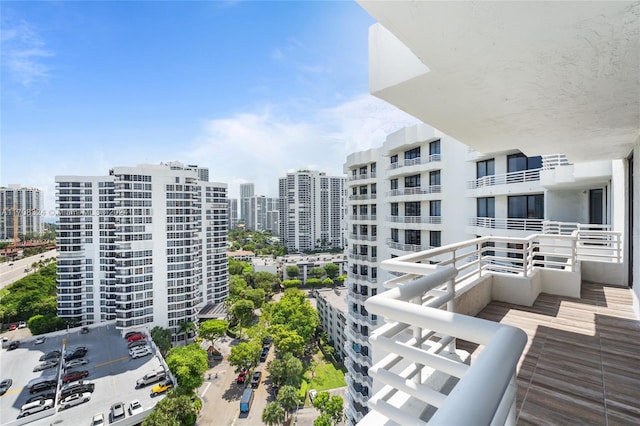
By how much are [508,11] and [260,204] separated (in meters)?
114

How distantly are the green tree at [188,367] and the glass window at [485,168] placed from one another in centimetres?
2391

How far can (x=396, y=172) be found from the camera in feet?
57.3

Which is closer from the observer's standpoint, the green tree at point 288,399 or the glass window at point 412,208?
the glass window at point 412,208

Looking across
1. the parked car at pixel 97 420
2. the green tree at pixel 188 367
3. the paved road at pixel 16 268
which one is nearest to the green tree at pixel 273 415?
the green tree at pixel 188 367

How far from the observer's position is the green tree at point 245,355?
83.6 feet

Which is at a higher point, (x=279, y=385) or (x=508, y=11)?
(x=508, y=11)

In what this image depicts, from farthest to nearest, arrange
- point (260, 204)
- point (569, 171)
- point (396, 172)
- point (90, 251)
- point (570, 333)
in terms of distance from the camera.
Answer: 1. point (260, 204)
2. point (90, 251)
3. point (396, 172)
4. point (569, 171)
5. point (570, 333)

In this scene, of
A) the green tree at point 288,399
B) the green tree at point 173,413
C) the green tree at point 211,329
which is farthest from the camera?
the green tree at point 211,329

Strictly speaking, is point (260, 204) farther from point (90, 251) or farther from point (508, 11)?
point (508, 11)

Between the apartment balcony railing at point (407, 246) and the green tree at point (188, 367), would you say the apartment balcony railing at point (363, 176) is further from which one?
the green tree at point (188, 367)

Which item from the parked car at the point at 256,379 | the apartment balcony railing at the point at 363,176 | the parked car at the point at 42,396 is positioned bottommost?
the parked car at the point at 256,379

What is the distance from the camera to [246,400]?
22.5m

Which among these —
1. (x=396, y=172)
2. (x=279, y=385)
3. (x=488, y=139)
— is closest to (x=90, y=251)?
(x=279, y=385)

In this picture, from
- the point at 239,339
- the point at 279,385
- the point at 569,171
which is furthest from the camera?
the point at 239,339
